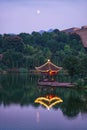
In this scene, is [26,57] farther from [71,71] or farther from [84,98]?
[84,98]

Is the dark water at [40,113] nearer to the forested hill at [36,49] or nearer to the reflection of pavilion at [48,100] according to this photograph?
the reflection of pavilion at [48,100]

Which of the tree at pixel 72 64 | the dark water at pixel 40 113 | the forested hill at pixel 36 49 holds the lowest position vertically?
the dark water at pixel 40 113

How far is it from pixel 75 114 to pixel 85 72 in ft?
71.8

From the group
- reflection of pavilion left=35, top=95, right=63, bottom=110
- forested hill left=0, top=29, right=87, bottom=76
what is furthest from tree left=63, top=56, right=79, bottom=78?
forested hill left=0, top=29, right=87, bottom=76

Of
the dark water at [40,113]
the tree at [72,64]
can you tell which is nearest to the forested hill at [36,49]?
the tree at [72,64]

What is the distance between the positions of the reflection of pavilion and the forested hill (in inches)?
1328

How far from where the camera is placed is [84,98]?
98.1 ft

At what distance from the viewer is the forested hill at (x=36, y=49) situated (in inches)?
3004

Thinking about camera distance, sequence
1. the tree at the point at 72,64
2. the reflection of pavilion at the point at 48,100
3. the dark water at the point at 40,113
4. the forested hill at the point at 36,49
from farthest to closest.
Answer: the forested hill at the point at 36,49, the tree at the point at 72,64, the reflection of pavilion at the point at 48,100, the dark water at the point at 40,113

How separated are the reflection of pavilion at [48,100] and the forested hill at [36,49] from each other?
3372 centimetres

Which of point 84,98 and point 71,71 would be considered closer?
point 84,98

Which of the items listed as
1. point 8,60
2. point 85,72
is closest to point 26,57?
point 8,60

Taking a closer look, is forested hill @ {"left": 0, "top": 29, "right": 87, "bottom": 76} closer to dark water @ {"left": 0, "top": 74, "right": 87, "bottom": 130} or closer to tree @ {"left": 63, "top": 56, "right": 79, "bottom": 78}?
tree @ {"left": 63, "top": 56, "right": 79, "bottom": 78}

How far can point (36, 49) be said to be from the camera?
8619 cm
